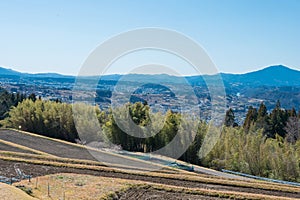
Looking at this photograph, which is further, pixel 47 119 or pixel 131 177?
pixel 47 119

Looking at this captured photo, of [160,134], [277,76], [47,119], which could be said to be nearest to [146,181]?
[160,134]

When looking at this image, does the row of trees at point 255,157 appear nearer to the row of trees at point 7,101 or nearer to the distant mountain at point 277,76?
the row of trees at point 7,101

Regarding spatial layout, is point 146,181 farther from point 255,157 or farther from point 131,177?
point 255,157

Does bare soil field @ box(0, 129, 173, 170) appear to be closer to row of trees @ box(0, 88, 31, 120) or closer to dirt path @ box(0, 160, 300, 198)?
dirt path @ box(0, 160, 300, 198)

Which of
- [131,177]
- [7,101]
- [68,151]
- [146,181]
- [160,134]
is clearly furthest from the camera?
[7,101]

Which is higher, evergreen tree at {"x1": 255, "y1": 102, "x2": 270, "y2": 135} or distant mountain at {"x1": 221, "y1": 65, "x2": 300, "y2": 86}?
distant mountain at {"x1": 221, "y1": 65, "x2": 300, "y2": 86}

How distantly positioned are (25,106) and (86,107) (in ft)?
22.2

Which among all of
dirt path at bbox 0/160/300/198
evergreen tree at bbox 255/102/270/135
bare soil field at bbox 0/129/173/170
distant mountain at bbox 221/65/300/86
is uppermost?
distant mountain at bbox 221/65/300/86

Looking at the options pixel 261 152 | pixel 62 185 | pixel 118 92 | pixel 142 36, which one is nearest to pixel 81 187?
pixel 62 185

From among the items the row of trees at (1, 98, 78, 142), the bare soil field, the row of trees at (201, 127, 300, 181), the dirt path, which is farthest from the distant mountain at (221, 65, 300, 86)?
the dirt path

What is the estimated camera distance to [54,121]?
92.9 ft

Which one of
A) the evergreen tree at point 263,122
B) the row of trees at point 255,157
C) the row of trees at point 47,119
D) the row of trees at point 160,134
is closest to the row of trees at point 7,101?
the row of trees at point 160,134

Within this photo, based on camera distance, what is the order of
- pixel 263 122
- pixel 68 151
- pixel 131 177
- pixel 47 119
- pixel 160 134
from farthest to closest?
pixel 263 122 → pixel 47 119 → pixel 160 134 → pixel 68 151 → pixel 131 177

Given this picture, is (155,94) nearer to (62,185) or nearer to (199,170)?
(199,170)
